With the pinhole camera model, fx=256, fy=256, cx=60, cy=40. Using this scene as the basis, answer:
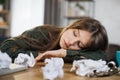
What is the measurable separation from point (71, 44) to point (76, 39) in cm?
4

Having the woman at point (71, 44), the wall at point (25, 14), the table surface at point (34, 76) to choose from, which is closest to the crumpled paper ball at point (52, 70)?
the table surface at point (34, 76)

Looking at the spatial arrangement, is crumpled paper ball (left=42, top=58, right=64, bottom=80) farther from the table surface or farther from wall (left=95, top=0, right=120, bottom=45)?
wall (left=95, top=0, right=120, bottom=45)

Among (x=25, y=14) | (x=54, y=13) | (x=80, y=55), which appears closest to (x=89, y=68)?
(x=80, y=55)

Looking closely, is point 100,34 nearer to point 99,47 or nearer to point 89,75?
point 99,47

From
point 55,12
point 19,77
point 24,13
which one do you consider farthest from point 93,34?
point 24,13

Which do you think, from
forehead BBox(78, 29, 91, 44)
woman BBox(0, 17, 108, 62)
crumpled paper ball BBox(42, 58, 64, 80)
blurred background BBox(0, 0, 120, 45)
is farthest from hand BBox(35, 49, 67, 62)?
blurred background BBox(0, 0, 120, 45)

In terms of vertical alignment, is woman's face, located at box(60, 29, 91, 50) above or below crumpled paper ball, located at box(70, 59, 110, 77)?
above

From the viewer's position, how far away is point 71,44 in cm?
145

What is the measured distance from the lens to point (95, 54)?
144 cm

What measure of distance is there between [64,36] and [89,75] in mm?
501

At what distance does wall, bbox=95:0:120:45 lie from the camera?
12.3 ft

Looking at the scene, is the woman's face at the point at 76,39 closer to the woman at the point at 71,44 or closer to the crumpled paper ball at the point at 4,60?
the woman at the point at 71,44

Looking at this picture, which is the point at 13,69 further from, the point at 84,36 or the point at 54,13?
the point at 54,13

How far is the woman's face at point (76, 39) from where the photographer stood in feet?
4.71
